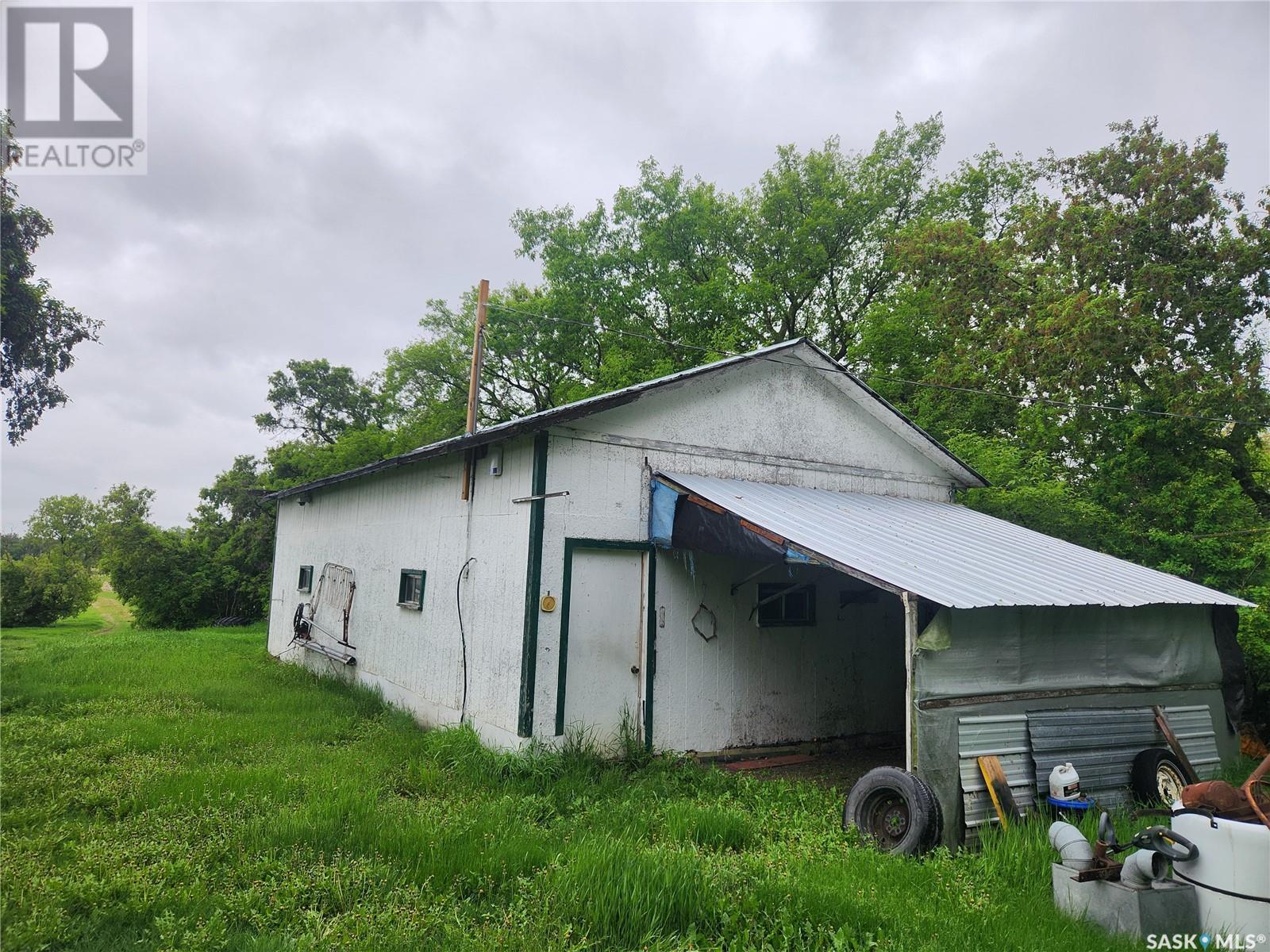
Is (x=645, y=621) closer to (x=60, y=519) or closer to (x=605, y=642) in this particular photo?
(x=605, y=642)

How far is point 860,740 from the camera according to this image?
9.33 meters

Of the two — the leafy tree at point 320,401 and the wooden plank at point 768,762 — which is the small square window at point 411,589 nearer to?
the wooden plank at point 768,762

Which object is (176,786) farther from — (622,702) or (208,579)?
(208,579)

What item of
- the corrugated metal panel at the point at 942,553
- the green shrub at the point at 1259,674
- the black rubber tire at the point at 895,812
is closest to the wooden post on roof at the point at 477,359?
the corrugated metal panel at the point at 942,553

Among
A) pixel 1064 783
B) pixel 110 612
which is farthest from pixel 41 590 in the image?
pixel 1064 783

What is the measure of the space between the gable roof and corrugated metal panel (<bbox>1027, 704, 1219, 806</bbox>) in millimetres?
4801

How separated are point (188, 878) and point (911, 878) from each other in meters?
4.35

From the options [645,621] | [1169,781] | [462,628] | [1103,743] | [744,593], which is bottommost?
[1169,781]

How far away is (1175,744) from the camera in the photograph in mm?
6727

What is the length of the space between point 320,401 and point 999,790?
3170cm

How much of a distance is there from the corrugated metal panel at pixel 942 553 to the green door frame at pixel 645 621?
90 cm

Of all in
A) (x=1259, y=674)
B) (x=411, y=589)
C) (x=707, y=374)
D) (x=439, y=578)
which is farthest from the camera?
(x=411, y=589)

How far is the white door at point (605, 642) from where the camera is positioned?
7535 mm

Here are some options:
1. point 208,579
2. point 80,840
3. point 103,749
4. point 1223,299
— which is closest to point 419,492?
point 103,749
